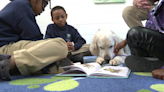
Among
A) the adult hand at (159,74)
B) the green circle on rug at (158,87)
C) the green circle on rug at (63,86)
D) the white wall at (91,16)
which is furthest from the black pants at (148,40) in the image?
the white wall at (91,16)

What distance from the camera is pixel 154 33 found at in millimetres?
730

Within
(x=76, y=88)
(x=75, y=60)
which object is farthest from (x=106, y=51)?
(x=76, y=88)

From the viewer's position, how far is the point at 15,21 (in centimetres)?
84

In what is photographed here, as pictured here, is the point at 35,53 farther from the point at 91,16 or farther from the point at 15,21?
the point at 91,16

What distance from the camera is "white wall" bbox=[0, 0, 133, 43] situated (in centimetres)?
237

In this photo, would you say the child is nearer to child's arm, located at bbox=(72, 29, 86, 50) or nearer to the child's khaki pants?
child's arm, located at bbox=(72, 29, 86, 50)

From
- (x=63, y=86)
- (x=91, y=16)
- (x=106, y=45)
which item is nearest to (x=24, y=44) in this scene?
(x=63, y=86)

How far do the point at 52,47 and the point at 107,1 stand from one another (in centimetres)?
186

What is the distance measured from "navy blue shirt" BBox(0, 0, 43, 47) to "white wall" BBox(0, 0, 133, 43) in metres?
1.50

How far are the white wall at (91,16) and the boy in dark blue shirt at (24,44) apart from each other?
1485 millimetres

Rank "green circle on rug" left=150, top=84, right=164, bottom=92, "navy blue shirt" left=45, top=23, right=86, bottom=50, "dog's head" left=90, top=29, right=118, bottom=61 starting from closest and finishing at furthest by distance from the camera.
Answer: "green circle on rug" left=150, top=84, right=164, bottom=92
"dog's head" left=90, top=29, right=118, bottom=61
"navy blue shirt" left=45, top=23, right=86, bottom=50

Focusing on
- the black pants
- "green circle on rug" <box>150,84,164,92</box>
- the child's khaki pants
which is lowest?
"green circle on rug" <box>150,84,164,92</box>

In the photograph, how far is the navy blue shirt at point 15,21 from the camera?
2.72 ft

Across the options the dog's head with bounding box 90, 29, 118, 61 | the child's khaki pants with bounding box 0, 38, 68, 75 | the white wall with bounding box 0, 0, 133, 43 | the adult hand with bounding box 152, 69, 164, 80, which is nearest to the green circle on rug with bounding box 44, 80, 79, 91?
the child's khaki pants with bounding box 0, 38, 68, 75
